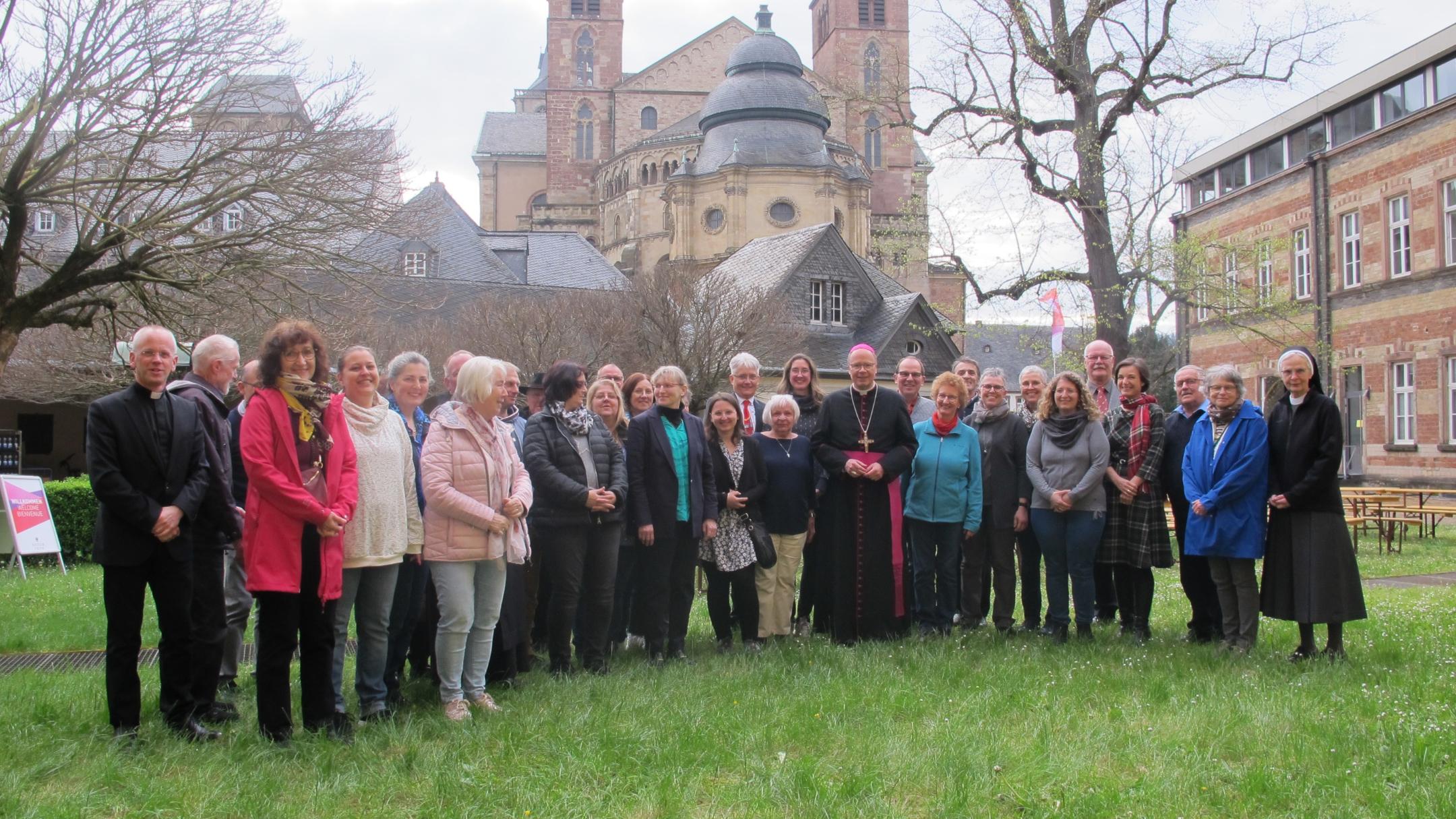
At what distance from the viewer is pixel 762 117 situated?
54.4 m

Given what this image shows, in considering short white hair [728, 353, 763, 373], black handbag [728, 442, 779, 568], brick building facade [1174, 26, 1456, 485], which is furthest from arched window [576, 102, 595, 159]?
black handbag [728, 442, 779, 568]

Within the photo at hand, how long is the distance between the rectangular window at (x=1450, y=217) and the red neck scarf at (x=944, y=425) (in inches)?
869

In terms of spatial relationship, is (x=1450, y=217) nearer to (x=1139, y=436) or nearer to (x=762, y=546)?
(x=1139, y=436)

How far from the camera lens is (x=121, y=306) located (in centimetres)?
1706

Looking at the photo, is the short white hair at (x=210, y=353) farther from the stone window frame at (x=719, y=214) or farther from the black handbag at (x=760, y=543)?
the stone window frame at (x=719, y=214)

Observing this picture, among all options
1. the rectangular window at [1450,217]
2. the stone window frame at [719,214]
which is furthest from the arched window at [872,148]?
the rectangular window at [1450,217]

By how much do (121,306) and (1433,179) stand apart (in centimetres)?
2641

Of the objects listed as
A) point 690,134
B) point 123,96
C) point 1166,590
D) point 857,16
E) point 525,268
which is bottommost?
point 1166,590

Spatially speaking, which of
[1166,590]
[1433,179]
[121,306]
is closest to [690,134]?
[1433,179]

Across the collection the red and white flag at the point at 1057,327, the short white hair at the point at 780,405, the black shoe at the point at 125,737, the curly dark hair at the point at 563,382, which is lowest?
the black shoe at the point at 125,737

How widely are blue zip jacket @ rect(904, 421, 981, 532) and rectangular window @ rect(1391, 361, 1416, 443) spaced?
2248 cm

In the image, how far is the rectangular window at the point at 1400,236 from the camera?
25859 mm

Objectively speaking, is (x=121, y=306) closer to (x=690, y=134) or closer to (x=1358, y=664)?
(x=1358, y=664)

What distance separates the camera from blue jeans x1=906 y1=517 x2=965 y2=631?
8047 mm
